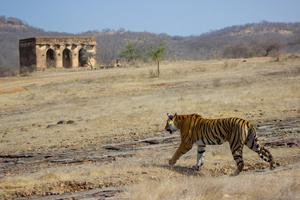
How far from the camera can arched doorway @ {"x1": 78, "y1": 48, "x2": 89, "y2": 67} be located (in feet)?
200

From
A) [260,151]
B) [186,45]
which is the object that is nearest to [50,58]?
[260,151]

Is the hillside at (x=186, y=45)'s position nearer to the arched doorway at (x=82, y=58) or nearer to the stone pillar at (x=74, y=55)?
the arched doorway at (x=82, y=58)

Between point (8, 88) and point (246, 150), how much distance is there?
27.4m

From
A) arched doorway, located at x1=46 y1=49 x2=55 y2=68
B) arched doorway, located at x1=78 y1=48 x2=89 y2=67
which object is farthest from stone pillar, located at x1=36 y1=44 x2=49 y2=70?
arched doorway, located at x1=78 y1=48 x2=89 y2=67

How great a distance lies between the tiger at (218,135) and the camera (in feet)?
43.6

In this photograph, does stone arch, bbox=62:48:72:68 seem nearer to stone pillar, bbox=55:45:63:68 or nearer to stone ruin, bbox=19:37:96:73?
stone ruin, bbox=19:37:96:73

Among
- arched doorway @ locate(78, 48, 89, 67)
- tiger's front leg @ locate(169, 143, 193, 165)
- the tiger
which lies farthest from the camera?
arched doorway @ locate(78, 48, 89, 67)

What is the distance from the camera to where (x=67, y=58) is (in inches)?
2435

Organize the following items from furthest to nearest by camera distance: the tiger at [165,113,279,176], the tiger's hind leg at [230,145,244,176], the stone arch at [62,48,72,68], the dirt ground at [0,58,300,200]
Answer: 1. the stone arch at [62,48,72,68]
2. the tiger at [165,113,279,176]
3. the tiger's hind leg at [230,145,244,176]
4. the dirt ground at [0,58,300,200]

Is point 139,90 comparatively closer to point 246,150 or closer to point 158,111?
point 158,111

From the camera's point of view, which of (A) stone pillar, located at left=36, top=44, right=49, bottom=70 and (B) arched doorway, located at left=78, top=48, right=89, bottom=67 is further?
(B) arched doorway, located at left=78, top=48, right=89, bottom=67

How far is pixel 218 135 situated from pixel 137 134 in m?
7.34

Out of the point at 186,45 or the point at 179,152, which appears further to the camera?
the point at 186,45

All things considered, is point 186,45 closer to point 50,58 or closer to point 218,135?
point 50,58
